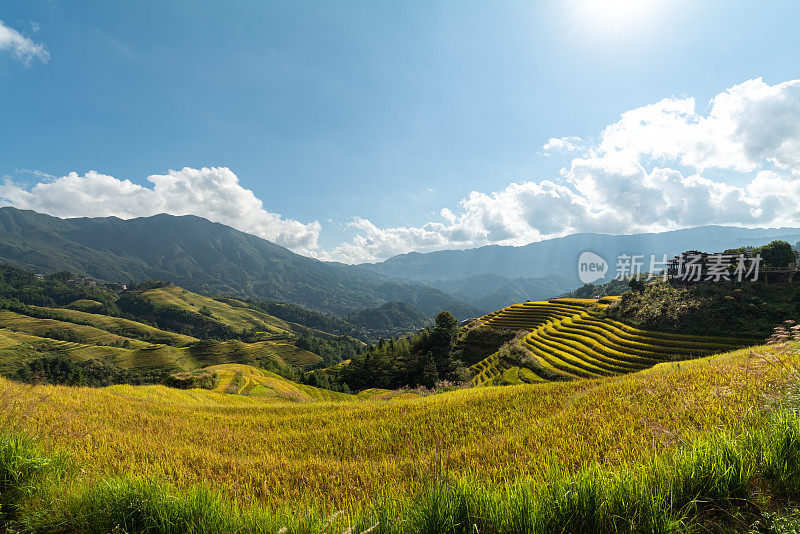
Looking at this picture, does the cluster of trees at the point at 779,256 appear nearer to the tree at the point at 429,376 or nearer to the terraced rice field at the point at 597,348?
the terraced rice field at the point at 597,348

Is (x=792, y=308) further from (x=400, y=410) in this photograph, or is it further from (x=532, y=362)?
(x=400, y=410)

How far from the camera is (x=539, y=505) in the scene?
7.26ft

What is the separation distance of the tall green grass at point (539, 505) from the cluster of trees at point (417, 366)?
5886 centimetres

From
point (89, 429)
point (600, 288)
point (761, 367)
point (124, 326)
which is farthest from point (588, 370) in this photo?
point (124, 326)

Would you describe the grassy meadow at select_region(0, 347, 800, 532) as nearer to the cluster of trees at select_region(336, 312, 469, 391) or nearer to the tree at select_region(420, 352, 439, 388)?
the tree at select_region(420, 352, 439, 388)

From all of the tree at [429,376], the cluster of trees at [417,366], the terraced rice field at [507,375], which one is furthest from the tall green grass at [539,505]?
the cluster of trees at [417,366]

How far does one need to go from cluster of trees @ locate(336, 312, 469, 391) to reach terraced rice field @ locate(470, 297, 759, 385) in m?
8.78

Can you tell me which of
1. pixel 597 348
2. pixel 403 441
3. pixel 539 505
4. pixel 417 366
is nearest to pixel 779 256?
pixel 597 348

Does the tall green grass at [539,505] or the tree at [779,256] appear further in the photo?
the tree at [779,256]

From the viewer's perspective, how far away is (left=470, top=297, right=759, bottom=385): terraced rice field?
3603 centimetres

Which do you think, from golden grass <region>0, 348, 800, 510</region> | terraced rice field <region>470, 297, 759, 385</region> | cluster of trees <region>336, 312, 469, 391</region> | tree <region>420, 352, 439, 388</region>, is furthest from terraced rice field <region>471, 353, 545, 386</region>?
golden grass <region>0, 348, 800, 510</region>

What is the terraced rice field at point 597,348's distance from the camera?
36.0m

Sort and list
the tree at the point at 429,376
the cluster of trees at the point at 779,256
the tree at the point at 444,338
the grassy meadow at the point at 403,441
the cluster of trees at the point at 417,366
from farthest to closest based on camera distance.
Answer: the tree at the point at 444,338
the cluster of trees at the point at 417,366
the tree at the point at 429,376
the cluster of trees at the point at 779,256
the grassy meadow at the point at 403,441

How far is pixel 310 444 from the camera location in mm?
5734
